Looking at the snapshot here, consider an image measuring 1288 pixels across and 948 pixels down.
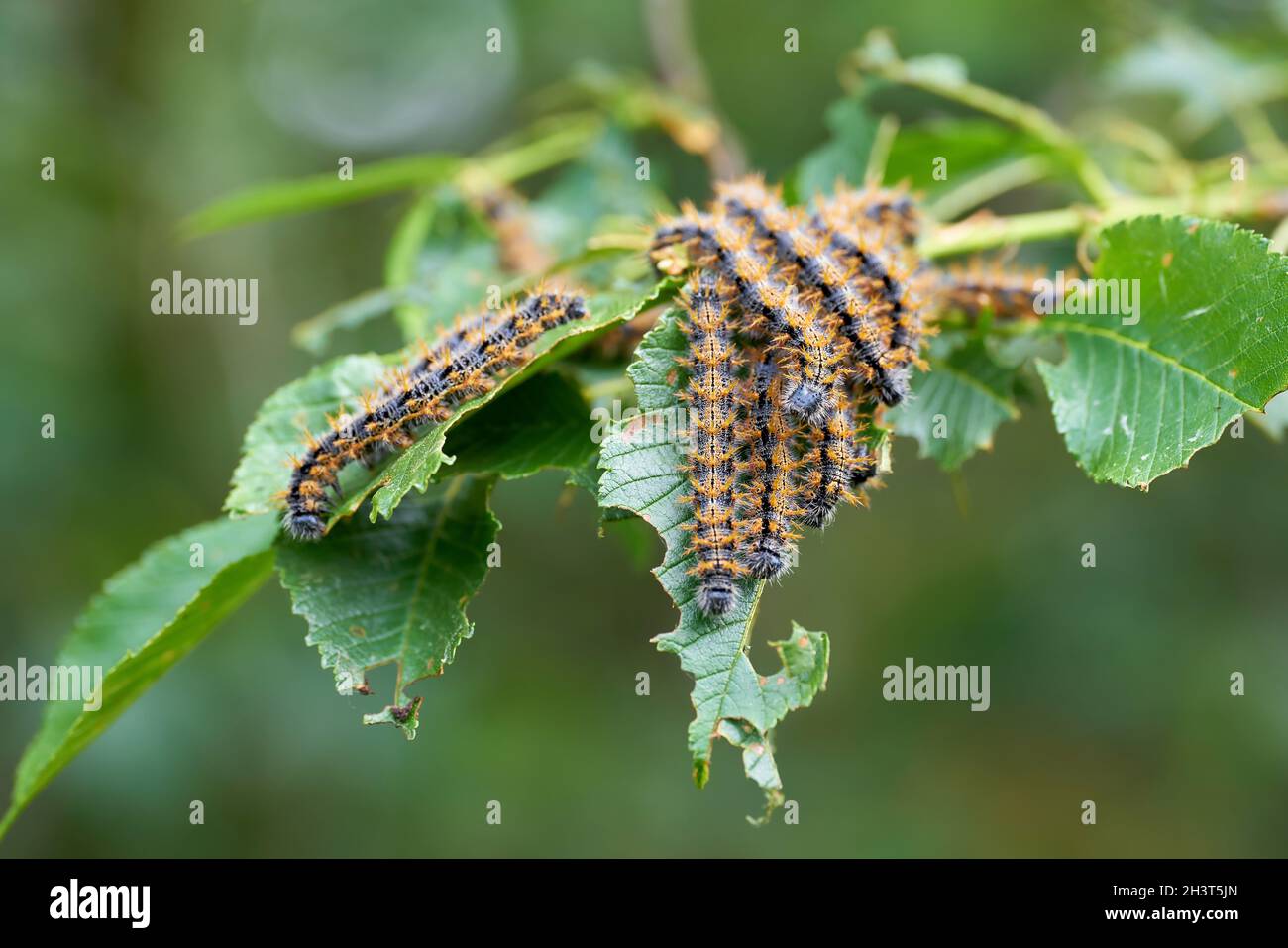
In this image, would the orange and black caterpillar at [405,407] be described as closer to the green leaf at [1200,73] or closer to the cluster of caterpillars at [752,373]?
the cluster of caterpillars at [752,373]

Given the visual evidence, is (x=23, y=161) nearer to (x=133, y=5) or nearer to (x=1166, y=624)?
(x=133, y=5)

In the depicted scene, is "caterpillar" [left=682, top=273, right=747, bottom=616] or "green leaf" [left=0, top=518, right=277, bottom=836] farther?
"green leaf" [left=0, top=518, right=277, bottom=836]

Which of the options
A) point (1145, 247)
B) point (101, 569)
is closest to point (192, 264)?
point (101, 569)

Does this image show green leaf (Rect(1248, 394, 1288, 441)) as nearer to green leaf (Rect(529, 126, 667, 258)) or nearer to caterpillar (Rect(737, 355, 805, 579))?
caterpillar (Rect(737, 355, 805, 579))
